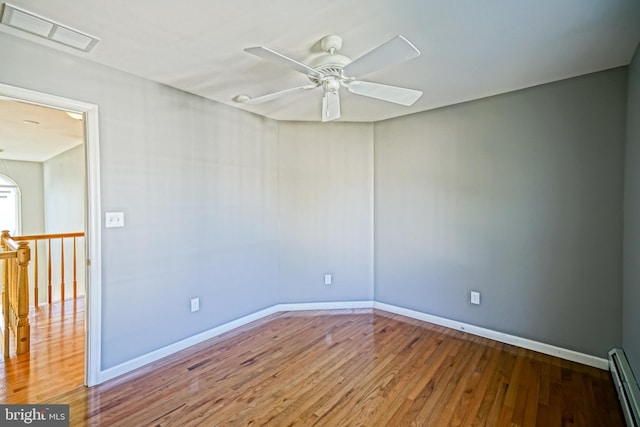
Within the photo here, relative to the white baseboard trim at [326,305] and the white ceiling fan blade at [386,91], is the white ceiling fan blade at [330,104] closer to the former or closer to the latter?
the white ceiling fan blade at [386,91]

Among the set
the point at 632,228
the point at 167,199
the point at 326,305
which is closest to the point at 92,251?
the point at 167,199

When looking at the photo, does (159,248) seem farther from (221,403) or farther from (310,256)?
(310,256)

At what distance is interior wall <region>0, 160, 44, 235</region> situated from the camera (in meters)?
6.45

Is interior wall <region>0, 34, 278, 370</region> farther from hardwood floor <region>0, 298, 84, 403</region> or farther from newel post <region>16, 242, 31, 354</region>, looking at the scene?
newel post <region>16, 242, 31, 354</region>

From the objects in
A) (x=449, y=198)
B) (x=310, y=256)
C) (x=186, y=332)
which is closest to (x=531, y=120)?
(x=449, y=198)

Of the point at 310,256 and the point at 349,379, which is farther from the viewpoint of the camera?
the point at 310,256

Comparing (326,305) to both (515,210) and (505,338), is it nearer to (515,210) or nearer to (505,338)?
(505,338)

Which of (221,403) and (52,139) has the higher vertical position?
(52,139)

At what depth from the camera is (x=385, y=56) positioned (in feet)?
5.30

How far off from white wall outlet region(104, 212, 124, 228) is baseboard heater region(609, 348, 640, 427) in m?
3.44

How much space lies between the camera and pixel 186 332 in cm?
284

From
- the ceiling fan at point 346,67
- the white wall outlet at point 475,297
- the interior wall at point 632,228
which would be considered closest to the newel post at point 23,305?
the ceiling fan at point 346,67

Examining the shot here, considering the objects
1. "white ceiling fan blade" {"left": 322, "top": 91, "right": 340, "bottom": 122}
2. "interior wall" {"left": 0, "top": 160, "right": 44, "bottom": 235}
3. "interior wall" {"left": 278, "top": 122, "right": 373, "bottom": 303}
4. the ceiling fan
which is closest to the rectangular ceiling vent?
the ceiling fan

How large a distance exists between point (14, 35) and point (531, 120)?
375 centimetres
